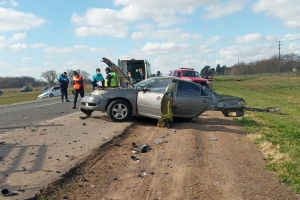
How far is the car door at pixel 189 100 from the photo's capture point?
10.5 metres

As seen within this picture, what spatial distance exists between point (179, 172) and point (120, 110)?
5117mm

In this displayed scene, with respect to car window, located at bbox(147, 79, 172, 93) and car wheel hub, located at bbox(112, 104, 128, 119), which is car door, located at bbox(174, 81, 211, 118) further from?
car wheel hub, located at bbox(112, 104, 128, 119)

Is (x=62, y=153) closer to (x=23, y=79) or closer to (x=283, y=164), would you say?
(x=283, y=164)

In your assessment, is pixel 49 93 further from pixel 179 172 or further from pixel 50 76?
pixel 50 76

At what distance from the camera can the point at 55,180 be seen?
5.02 m

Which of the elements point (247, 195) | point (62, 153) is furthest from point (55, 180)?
point (247, 195)

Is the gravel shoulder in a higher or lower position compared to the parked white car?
higher

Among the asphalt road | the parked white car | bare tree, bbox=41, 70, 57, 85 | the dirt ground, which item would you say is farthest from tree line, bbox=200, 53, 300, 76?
the dirt ground

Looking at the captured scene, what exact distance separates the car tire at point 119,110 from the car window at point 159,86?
2.86 ft

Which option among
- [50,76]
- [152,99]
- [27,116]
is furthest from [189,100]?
[50,76]

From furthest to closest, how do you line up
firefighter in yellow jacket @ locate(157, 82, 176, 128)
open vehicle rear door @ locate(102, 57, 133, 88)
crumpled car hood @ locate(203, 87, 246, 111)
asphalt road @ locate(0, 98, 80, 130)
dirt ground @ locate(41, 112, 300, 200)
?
open vehicle rear door @ locate(102, 57, 133, 88)
crumpled car hood @ locate(203, 87, 246, 111)
asphalt road @ locate(0, 98, 80, 130)
firefighter in yellow jacket @ locate(157, 82, 176, 128)
dirt ground @ locate(41, 112, 300, 200)

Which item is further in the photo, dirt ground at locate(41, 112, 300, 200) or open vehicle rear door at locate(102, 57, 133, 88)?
open vehicle rear door at locate(102, 57, 133, 88)

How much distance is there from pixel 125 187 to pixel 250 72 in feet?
394

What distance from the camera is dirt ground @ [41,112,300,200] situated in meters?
4.76
